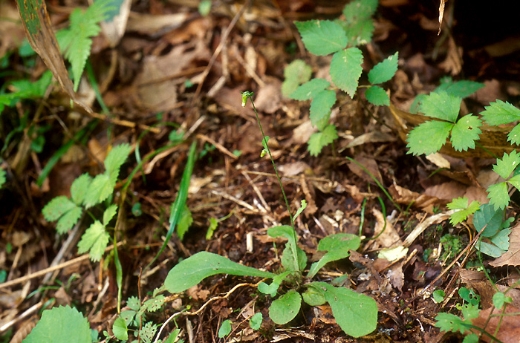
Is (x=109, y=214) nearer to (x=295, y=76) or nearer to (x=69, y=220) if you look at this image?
(x=69, y=220)

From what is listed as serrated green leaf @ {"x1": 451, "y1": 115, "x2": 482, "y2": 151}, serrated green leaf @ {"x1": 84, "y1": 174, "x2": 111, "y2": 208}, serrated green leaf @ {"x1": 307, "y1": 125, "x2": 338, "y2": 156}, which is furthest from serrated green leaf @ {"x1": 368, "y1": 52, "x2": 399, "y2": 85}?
serrated green leaf @ {"x1": 84, "y1": 174, "x2": 111, "y2": 208}

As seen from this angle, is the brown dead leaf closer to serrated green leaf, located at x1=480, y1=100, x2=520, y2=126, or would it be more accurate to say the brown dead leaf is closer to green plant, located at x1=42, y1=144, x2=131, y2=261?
serrated green leaf, located at x1=480, y1=100, x2=520, y2=126

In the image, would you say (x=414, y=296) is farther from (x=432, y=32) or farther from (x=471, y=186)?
(x=432, y=32)

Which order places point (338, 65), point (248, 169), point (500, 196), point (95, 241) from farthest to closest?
point (248, 169) → point (95, 241) → point (338, 65) → point (500, 196)

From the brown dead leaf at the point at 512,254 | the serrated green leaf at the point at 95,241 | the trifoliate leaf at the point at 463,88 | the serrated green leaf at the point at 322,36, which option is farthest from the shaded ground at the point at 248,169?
the serrated green leaf at the point at 322,36


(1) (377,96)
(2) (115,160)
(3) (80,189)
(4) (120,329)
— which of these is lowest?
(4) (120,329)

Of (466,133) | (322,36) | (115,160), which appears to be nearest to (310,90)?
(322,36)

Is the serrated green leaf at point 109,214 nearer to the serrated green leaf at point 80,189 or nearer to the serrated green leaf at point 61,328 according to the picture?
the serrated green leaf at point 80,189
